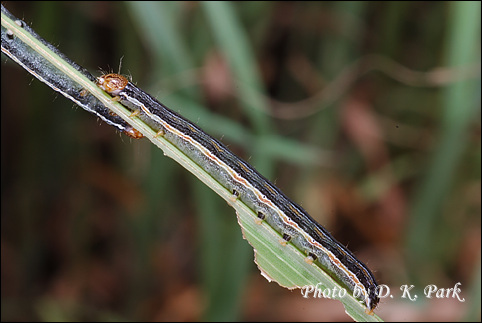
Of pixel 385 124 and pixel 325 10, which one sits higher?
pixel 325 10

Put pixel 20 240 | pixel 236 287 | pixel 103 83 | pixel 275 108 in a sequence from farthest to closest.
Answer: pixel 20 240 → pixel 275 108 → pixel 236 287 → pixel 103 83

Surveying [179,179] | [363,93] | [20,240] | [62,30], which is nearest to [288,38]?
[363,93]

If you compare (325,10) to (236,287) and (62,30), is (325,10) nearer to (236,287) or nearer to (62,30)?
(62,30)

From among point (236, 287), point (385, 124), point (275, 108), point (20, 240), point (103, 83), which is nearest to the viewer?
point (103, 83)

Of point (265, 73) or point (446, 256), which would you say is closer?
point (446, 256)

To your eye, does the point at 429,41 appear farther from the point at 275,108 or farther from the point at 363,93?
the point at 275,108

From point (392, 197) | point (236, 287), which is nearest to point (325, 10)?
point (392, 197)

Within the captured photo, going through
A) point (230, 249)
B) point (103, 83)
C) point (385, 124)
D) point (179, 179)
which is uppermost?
point (385, 124)
